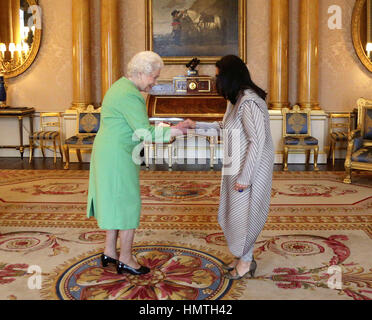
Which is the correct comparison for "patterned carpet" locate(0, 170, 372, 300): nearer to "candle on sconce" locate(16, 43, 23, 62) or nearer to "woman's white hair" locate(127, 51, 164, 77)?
"woman's white hair" locate(127, 51, 164, 77)

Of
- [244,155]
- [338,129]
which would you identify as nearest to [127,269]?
[244,155]

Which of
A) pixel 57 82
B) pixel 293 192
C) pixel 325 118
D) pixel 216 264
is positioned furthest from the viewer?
pixel 57 82

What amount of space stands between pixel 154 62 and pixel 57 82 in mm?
6616

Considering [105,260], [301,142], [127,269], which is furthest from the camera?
[301,142]

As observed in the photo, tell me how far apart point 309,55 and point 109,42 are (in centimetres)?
352

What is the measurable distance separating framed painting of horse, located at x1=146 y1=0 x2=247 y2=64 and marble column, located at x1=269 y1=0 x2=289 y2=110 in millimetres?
534

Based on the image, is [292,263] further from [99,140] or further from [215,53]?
[215,53]

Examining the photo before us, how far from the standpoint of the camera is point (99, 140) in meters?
3.33

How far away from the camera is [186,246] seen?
4.15 m

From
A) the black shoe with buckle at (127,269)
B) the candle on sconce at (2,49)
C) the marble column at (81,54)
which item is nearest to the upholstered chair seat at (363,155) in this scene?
the black shoe with buckle at (127,269)

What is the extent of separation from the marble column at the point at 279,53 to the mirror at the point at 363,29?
1.26 metres

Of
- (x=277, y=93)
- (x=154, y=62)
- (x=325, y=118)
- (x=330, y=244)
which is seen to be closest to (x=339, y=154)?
(x=325, y=118)

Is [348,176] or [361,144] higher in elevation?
[361,144]

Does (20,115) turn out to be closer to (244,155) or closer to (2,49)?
(2,49)
